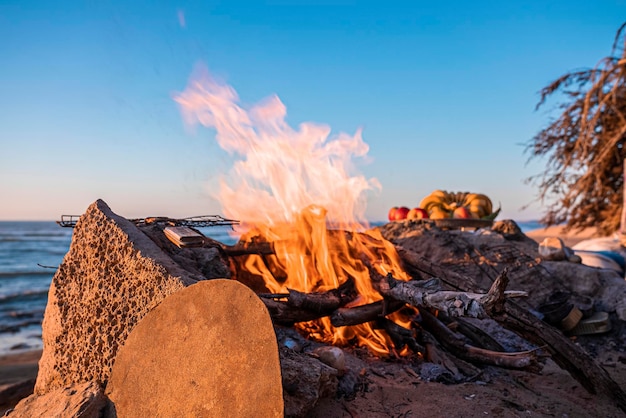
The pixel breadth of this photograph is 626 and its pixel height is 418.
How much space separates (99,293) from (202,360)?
1127 mm

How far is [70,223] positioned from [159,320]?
1.68m

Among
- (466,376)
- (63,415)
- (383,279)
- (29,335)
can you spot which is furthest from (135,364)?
(29,335)

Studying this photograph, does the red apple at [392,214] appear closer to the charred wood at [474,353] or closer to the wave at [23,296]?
the charred wood at [474,353]

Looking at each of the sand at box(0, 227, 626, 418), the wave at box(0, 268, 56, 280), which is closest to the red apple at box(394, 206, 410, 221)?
the sand at box(0, 227, 626, 418)

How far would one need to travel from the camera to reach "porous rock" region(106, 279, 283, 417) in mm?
2074

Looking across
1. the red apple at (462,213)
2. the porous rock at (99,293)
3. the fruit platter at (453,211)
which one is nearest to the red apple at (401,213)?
the fruit platter at (453,211)

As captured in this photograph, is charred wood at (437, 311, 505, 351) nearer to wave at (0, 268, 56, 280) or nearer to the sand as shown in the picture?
the sand

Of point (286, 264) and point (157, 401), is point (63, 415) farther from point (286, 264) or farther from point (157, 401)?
point (286, 264)

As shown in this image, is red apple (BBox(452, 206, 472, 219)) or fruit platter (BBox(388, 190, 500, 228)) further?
red apple (BBox(452, 206, 472, 219))

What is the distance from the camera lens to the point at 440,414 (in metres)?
2.74

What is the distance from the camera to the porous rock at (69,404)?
2.46 meters

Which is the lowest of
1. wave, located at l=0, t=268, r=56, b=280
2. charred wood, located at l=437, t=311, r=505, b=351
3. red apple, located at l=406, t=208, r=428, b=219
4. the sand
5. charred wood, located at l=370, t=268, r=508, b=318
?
wave, located at l=0, t=268, r=56, b=280

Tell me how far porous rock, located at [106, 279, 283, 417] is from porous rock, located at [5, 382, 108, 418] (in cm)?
9

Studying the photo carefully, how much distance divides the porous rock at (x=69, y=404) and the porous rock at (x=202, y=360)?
91 millimetres
